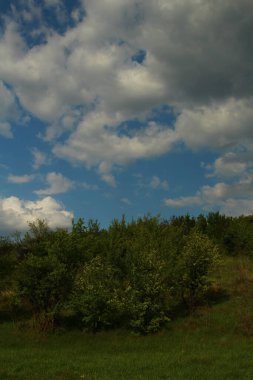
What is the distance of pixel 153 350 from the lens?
25484mm

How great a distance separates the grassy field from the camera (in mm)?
17828

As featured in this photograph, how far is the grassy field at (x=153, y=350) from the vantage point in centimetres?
1783

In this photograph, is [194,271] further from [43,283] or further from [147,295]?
[43,283]

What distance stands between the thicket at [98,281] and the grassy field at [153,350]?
1.56 m

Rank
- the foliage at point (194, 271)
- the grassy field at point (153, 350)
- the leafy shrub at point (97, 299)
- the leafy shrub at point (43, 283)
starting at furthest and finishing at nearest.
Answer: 1. the foliage at point (194, 271)
2. the leafy shrub at point (43, 283)
3. the leafy shrub at point (97, 299)
4. the grassy field at point (153, 350)

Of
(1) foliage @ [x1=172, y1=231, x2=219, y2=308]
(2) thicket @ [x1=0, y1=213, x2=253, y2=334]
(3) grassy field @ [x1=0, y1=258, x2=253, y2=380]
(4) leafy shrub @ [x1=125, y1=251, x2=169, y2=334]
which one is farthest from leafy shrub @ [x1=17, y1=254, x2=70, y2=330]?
(1) foliage @ [x1=172, y1=231, x2=219, y2=308]

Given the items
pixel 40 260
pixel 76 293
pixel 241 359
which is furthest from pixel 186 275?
pixel 241 359

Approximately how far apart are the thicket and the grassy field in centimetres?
156

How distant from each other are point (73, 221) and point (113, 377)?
22.3 meters

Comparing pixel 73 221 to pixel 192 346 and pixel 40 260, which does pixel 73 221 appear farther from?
pixel 192 346

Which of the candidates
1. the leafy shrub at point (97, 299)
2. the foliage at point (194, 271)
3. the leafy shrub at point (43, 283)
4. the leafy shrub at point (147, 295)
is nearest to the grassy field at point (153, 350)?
the leafy shrub at point (147, 295)

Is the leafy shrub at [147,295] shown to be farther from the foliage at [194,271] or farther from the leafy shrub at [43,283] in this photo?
the leafy shrub at [43,283]

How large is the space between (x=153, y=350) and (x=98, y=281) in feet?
28.2

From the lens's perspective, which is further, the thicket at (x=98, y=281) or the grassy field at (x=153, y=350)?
the thicket at (x=98, y=281)
